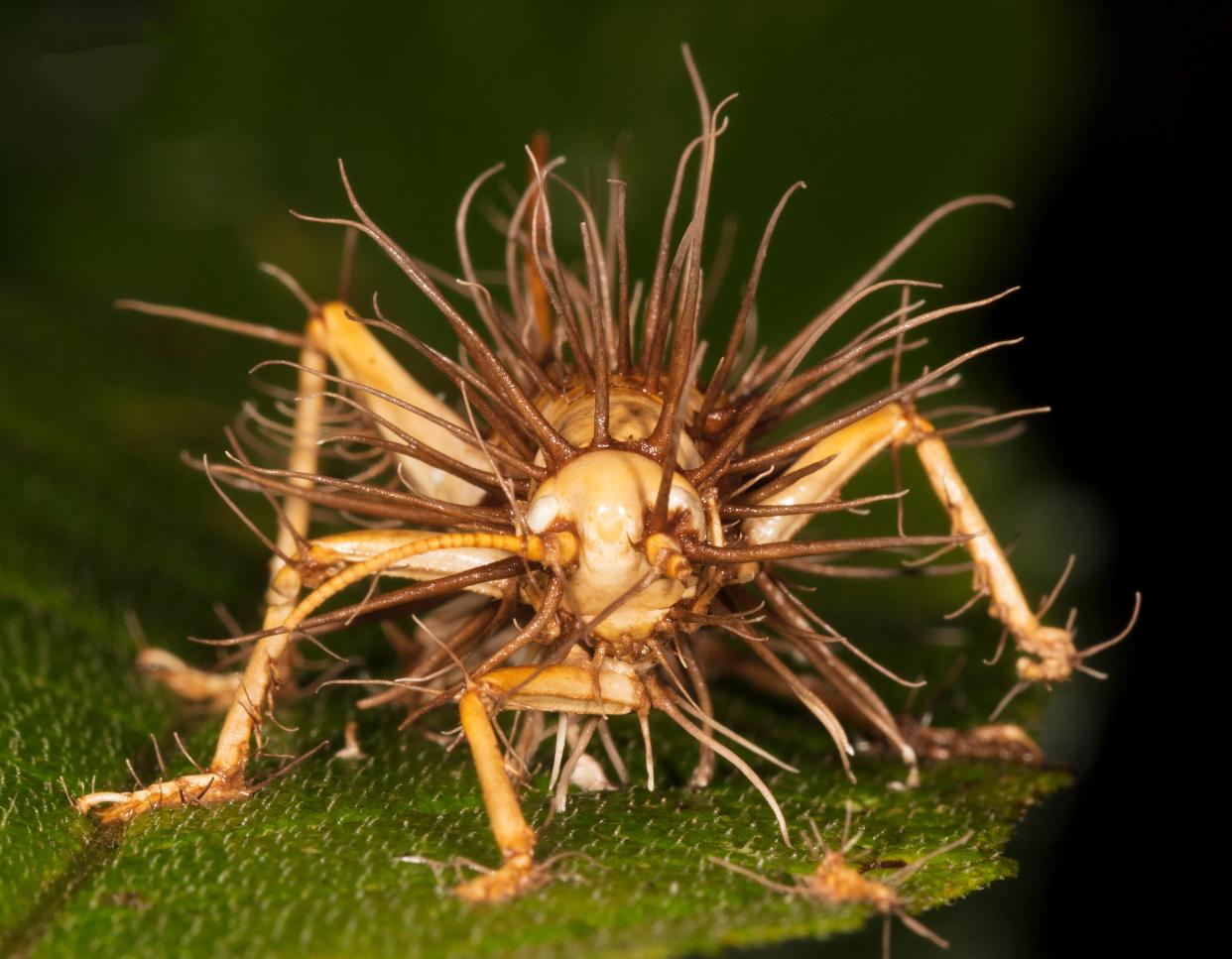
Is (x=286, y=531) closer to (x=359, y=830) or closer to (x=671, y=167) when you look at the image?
(x=359, y=830)

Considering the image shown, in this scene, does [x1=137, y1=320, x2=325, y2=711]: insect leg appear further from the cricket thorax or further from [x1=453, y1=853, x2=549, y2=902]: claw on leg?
[x1=453, y1=853, x2=549, y2=902]: claw on leg

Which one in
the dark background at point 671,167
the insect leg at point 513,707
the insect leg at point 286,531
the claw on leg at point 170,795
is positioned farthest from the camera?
the dark background at point 671,167

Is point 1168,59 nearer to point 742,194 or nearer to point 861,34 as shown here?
point 861,34

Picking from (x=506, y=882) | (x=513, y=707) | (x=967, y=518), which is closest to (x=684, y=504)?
(x=513, y=707)

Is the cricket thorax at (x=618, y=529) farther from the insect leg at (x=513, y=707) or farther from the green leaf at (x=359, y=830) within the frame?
the green leaf at (x=359, y=830)

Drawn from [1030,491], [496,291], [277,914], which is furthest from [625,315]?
[496,291]

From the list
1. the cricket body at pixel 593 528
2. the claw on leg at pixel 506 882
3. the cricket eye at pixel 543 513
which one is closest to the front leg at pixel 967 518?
the cricket body at pixel 593 528

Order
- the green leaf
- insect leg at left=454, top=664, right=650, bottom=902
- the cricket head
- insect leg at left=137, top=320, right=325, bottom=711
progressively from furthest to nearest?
insect leg at left=137, top=320, right=325, bottom=711 → the cricket head → insect leg at left=454, top=664, right=650, bottom=902 → the green leaf

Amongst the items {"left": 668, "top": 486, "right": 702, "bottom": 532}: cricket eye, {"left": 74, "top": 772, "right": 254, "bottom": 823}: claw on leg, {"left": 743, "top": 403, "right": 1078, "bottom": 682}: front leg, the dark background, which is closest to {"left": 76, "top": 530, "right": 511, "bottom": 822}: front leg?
{"left": 74, "top": 772, "right": 254, "bottom": 823}: claw on leg
